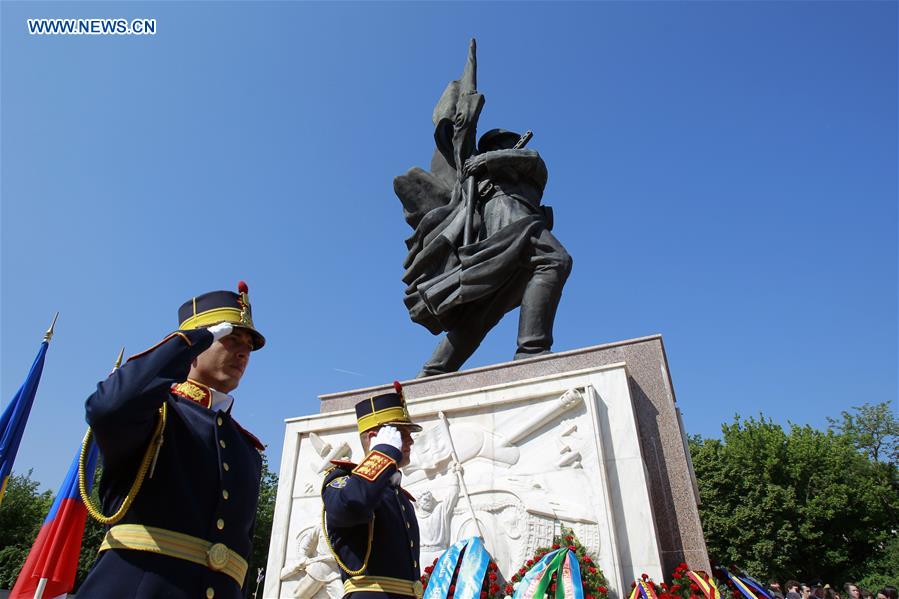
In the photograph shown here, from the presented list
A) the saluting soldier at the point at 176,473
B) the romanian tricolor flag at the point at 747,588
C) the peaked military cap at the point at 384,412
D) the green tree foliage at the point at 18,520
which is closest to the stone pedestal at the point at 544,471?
the romanian tricolor flag at the point at 747,588

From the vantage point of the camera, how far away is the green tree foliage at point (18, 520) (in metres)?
23.2

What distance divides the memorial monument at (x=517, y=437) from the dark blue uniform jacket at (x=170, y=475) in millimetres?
3461

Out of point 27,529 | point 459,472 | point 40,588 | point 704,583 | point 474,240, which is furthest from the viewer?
point 27,529

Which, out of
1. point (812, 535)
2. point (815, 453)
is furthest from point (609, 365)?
point (815, 453)

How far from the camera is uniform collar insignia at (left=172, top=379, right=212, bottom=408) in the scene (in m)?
2.29

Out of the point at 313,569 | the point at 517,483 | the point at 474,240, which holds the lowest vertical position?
the point at 313,569

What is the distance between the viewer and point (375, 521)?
3.15 meters

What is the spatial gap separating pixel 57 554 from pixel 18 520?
95.2 feet

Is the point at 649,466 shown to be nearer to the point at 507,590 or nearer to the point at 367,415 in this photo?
the point at 507,590

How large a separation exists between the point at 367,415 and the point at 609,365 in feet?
9.76

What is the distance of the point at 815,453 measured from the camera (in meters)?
23.2

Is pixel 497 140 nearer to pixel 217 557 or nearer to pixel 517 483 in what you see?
pixel 517 483

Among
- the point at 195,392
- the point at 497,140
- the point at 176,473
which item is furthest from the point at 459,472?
the point at 497,140

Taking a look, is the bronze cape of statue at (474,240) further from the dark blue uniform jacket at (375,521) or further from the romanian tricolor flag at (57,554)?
the romanian tricolor flag at (57,554)
